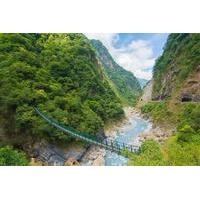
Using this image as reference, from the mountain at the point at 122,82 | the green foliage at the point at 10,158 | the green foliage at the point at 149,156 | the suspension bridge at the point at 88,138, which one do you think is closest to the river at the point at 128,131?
the suspension bridge at the point at 88,138

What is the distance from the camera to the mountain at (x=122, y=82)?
713 inches

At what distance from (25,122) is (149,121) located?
180 inches

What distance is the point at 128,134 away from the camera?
1280 centimetres

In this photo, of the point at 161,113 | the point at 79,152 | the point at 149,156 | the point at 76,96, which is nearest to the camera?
the point at 149,156

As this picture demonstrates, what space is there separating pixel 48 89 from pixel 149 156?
476cm

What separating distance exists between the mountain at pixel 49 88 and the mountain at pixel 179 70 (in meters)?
2.16

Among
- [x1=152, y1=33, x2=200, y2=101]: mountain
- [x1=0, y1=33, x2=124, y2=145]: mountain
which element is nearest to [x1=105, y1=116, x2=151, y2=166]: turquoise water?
[x1=0, y1=33, x2=124, y2=145]: mountain

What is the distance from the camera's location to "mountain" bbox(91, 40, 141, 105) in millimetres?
18117

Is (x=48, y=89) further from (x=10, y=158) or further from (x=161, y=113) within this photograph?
(x=10, y=158)

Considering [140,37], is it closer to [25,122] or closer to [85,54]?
[25,122]

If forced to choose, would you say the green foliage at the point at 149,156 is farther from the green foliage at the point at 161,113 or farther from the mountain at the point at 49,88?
the mountain at the point at 49,88

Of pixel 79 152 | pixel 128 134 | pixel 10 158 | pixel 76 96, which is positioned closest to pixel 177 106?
pixel 128 134

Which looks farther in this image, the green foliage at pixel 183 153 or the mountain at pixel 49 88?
the mountain at pixel 49 88

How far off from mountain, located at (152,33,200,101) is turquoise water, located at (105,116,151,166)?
3.79 ft
